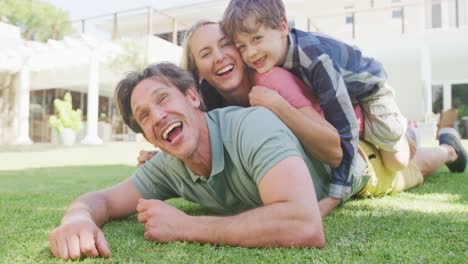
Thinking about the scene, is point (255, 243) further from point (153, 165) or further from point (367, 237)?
point (153, 165)

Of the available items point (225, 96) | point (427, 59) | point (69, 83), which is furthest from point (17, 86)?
point (225, 96)

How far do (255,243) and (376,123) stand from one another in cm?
152

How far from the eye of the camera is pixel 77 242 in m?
1.59

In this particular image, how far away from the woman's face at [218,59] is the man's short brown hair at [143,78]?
9.9 inches

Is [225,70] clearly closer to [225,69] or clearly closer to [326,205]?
[225,69]

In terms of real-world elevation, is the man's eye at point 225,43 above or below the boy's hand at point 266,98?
above

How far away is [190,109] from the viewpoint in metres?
2.02

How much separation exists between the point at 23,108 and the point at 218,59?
16.6 m

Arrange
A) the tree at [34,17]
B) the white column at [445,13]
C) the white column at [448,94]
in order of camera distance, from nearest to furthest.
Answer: the white column at [448,94]
the white column at [445,13]
the tree at [34,17]

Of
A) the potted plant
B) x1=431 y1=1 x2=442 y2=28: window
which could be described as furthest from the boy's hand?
x1=431 y1=1 x2=442 y2=28: window

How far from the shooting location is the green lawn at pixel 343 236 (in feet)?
4.99

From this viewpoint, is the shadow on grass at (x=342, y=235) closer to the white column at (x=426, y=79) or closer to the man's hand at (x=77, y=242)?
the man's hand at (x=77, y=242)

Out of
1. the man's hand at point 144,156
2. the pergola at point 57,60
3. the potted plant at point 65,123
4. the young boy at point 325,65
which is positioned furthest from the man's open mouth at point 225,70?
the potted plant at point 65,123

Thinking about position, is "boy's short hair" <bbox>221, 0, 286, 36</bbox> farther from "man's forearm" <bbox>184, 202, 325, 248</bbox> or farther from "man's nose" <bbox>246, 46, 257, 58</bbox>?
"man's forearm" <bbox>184, 202, 325, 248</bbox>
